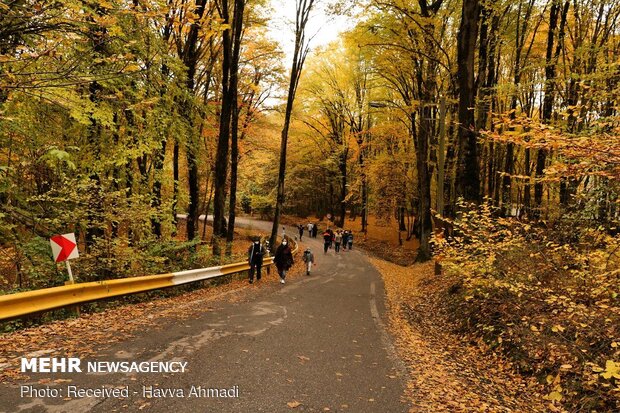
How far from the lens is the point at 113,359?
4547mm

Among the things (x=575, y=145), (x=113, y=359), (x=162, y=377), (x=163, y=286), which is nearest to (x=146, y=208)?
(x=163, y=286)

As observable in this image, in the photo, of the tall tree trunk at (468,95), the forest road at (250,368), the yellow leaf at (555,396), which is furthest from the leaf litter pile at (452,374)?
the tall tree trunk at (468,95)

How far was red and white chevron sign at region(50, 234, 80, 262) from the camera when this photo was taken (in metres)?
6.42

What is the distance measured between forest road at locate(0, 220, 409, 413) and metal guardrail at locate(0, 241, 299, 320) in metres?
1.21

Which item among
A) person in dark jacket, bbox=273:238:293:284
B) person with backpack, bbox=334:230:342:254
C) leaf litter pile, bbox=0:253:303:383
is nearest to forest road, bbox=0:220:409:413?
leaf litter pile, bbox=0:253:303:383

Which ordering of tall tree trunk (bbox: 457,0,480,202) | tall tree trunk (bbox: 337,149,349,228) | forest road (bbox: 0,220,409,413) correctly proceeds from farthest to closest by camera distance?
1. tall tree trunk (bbox: 337,149,349,228)
2. tall tree trunk (bbox: 457,0,480,202)
3. forest road (bbox: 0,220,409,413)

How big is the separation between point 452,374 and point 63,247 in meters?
7.13

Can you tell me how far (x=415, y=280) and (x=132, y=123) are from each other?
13.1 meters

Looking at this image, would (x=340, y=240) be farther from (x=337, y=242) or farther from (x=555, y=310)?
(x=555, y=310)

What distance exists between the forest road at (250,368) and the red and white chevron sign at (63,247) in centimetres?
211

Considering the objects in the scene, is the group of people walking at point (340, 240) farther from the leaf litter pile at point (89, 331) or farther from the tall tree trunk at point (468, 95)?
the leaf litter pile at point (89, 331)

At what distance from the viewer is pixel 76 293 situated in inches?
246

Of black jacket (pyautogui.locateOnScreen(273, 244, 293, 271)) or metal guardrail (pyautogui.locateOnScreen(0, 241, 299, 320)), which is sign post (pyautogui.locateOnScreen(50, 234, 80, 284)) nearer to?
metal guardrail (pyautogui.locateOnScreen(0, 241, 299, 320))

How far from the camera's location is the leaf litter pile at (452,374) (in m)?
4.69
